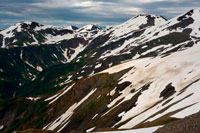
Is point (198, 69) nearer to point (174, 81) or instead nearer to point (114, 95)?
point (174, 81)

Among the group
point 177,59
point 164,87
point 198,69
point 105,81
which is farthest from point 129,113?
point 105,81

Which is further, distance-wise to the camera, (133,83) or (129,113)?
(133,83)

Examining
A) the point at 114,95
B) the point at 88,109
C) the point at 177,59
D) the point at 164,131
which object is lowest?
the point at 88,109

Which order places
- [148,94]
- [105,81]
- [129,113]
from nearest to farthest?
[129,113] → [148,94] → [105,81]

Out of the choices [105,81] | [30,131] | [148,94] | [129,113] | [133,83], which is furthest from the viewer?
[105,81]

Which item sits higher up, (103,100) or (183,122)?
(183,122)

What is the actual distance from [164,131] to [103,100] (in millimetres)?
90577

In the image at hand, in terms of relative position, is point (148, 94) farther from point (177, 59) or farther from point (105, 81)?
point (105, 81)

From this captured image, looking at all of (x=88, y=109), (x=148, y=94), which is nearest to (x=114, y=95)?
(x=88, y=109)

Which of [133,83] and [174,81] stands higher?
[174,81]

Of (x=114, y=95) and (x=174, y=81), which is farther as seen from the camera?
(x=114, y=95)

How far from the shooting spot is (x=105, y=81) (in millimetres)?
147875

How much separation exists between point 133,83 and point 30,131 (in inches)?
2551

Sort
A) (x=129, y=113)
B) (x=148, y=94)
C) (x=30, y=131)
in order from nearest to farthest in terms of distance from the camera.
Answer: (x=30, y=131), (x=129, y=113), (x=148, y=94)
